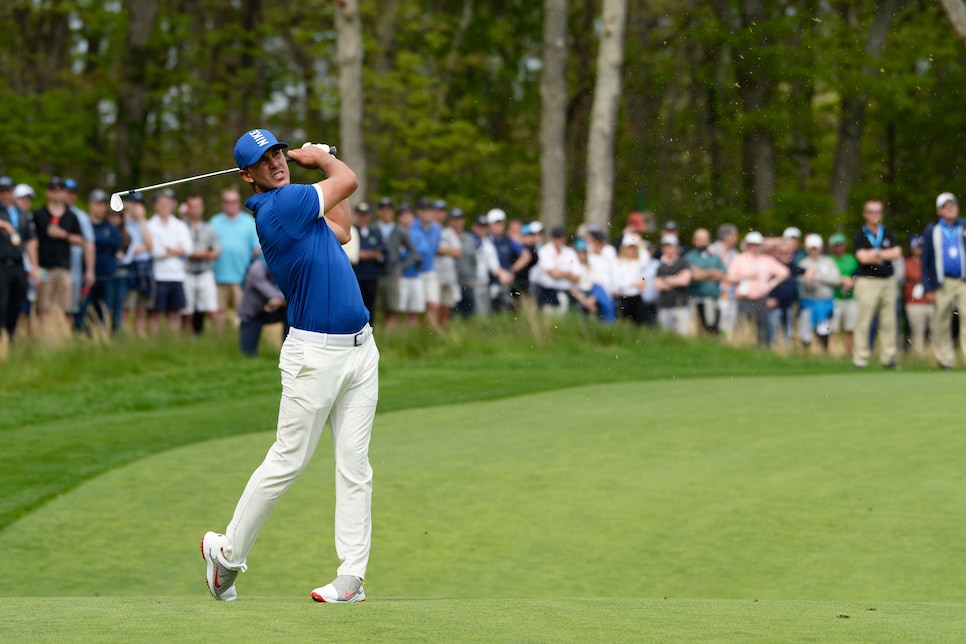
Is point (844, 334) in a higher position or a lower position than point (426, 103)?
lower

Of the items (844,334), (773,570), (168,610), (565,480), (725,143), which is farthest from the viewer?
(725,143)

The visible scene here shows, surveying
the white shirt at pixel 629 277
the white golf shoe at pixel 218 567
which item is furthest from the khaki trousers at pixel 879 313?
the white golf shoe at pixel 218 567

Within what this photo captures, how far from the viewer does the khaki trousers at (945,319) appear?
17781mm

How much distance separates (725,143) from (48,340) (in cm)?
2869

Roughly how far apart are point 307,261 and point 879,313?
12.4 meters

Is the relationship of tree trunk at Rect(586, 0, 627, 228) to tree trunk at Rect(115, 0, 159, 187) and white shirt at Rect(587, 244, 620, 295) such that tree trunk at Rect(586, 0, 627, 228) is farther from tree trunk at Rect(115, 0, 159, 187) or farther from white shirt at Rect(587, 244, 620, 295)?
tree trunk at Rect(115, 0, 159, 187)

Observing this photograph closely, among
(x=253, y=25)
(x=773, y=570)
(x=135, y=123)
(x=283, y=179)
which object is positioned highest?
(x=253, y=25)

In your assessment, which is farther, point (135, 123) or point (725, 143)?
point (725, 143)

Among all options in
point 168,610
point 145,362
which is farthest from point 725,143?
point 168,610

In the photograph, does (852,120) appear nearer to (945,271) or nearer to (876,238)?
(945,271)

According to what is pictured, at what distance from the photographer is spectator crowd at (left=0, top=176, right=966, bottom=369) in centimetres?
1788

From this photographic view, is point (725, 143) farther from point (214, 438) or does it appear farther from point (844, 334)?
point (214, 438)

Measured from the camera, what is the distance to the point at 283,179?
694 cm

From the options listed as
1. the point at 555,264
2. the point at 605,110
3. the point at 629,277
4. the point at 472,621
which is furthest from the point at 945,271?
the point at 472,621
